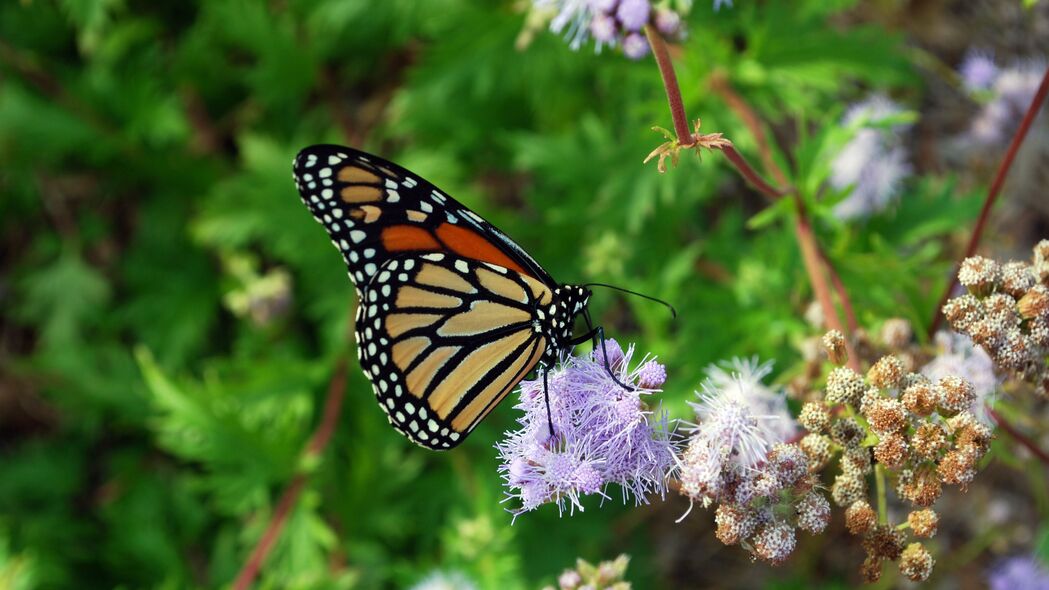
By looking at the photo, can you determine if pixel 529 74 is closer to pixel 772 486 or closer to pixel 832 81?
pixel 832 81

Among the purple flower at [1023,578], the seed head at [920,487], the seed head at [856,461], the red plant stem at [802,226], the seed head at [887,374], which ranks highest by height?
the red plant stem at [802,226]

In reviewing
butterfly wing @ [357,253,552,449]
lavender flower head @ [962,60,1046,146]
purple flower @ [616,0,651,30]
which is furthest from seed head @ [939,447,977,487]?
lavender flower head @ [962,60,1046,146]

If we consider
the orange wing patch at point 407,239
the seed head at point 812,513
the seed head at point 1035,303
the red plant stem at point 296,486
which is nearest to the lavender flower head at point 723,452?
the seed head at point 812,513

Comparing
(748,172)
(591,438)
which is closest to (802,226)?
(748,172)

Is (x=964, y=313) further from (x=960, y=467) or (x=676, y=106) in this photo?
(x=676, y=106)

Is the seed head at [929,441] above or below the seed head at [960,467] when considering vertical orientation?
above

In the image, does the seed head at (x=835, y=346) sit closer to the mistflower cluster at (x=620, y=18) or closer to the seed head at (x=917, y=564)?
the seed head at (x=917, y=564)
